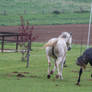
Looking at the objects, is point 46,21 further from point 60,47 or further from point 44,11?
point 60,47

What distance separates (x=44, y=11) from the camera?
204ft

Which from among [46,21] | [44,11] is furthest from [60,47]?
[44,11]

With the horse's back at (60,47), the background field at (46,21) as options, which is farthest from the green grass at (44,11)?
the horse's back at (60,47)

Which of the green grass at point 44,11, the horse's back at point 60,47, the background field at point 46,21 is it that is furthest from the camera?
the green grass at point 44,11

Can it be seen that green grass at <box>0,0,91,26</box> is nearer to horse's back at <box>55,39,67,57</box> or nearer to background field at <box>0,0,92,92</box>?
background field at <box>0,0,92,92</box>

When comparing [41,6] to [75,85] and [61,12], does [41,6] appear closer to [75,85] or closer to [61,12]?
[61,12]

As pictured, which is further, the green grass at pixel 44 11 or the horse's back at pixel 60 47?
the green grass at pixel 44 11

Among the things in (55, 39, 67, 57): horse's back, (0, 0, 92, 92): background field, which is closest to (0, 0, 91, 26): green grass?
(0, 0, 92, 92): background field

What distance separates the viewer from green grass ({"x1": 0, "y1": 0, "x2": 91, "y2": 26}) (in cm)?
5384

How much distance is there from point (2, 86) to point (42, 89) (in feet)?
4.27

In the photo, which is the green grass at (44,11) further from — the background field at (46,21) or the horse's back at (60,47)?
the horse's back at (60,47)

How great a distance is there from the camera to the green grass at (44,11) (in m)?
53.8

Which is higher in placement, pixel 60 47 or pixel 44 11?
pixel 44 11

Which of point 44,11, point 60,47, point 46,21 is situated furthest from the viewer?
point 44,11
